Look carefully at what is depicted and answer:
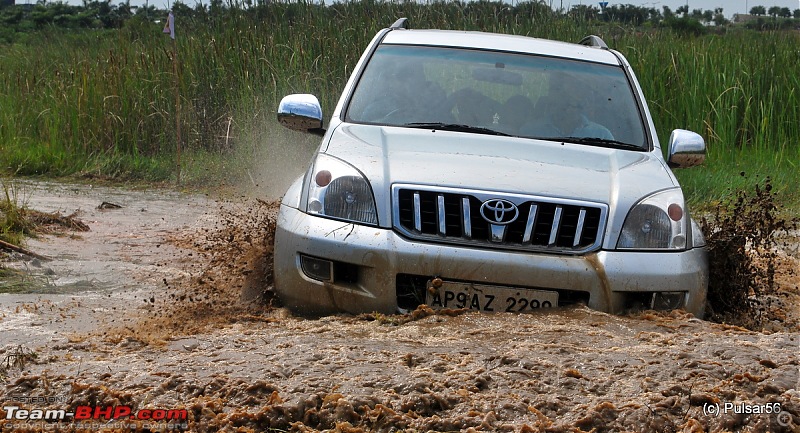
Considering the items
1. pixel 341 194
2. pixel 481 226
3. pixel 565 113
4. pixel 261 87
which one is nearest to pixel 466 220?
pixel 481 226

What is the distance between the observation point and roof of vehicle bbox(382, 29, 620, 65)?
6047 millimetres

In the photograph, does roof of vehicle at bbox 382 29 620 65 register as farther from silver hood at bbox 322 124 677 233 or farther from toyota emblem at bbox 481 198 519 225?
toyota emblem at bbox 481 198 519 225

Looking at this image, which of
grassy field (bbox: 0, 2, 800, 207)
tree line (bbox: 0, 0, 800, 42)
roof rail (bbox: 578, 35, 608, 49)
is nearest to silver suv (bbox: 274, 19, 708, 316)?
roof rail (bbox: 578, 35, 608, 49)

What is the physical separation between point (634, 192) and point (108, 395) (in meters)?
2.43

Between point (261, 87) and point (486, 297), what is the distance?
892cm

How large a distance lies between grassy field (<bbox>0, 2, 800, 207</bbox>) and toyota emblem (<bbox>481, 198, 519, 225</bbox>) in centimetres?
763

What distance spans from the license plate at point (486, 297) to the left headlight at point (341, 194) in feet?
1.38

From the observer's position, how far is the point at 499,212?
4.36 meters

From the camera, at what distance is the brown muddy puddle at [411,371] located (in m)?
3.14

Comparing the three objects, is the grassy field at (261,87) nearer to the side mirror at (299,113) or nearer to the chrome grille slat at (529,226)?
the side mirror at (299,113)

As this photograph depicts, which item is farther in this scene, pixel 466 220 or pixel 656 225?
pixel 656 225

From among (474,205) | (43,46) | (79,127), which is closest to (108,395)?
(474,205)

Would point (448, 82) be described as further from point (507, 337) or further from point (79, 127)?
point (79, 127)

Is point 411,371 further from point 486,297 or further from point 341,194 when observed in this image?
point 341,194
